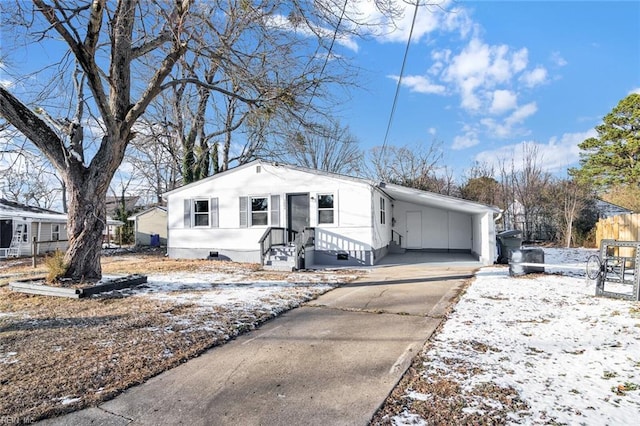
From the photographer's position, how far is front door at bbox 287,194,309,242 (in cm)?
1285

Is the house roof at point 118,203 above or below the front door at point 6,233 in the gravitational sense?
above

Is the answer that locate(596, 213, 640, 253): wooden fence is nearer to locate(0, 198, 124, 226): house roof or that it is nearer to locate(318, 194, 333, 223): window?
locate(318, 194, 333, 223): window

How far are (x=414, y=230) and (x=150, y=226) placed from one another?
60.2 ft

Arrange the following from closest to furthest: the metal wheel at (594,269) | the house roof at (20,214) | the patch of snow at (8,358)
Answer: the patch of snow at (8,358)
the metal wheel at (594,269)
the house roof at (20,214)

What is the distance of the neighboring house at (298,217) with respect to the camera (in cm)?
1201

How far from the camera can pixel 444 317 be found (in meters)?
5.37

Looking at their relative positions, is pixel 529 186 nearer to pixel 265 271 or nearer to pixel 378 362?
pixel 265 271

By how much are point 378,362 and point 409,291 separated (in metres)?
4.11

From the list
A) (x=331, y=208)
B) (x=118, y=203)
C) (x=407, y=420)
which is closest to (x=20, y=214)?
(x=331, y=208)

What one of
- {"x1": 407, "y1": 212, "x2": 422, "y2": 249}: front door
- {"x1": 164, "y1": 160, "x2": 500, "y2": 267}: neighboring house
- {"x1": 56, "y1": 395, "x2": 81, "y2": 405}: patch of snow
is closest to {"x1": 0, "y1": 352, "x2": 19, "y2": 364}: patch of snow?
{"x1": 56, "y1": 395, "x2": 81, "y2": 405}: patch of snow

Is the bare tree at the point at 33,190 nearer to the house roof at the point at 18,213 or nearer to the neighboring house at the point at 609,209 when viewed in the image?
the house roof at the point at 18,213

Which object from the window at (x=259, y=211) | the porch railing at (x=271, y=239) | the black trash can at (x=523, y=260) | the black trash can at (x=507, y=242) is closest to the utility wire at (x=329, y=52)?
the porch railing at (x=271, y=239)

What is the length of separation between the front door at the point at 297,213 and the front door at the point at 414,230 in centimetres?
652

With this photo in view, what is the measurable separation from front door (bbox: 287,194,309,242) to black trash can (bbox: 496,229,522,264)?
22.7 ft
